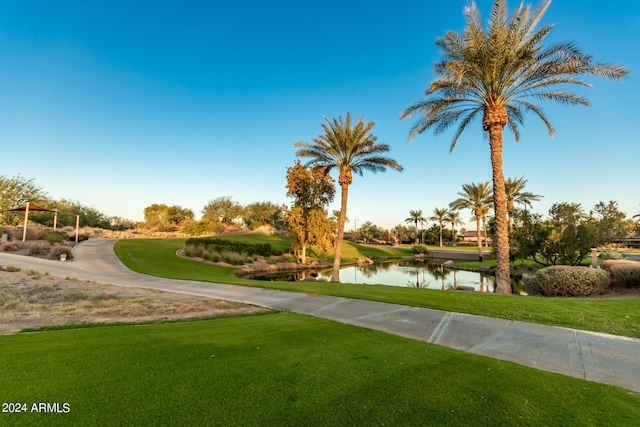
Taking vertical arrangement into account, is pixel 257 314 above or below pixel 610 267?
below

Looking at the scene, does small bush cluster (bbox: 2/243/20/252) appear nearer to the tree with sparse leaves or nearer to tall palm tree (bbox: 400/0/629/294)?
the tree with sparse leaves

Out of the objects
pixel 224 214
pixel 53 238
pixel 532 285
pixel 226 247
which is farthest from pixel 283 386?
pixel 224 214

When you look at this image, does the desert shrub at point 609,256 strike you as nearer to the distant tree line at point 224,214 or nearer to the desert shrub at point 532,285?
the desert shrub at point 532,285

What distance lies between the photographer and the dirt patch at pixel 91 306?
303 inches

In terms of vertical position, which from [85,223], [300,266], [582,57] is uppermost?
[582,57]

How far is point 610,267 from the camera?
1448 centimetres

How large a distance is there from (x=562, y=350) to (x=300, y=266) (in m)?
30.4

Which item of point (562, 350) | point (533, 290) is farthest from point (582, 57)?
point (562, 350)

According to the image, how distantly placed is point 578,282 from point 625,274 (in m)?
2.49

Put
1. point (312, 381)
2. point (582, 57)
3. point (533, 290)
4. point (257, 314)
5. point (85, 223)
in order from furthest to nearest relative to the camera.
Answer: point (85, 223), point (533, 290), point (582, 57), point (257, 314), point (312, 381)

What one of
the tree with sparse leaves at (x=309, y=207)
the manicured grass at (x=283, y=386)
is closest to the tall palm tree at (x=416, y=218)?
the tree with sparse leaves at (x=309, y=207)

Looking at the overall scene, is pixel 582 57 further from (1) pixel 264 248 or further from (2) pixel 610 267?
(1) pixel 264 248

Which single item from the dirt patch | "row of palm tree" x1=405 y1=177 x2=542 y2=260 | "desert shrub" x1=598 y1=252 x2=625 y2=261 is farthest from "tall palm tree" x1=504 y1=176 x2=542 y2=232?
the dirt patch

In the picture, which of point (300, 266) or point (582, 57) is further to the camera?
point (300, 266)
